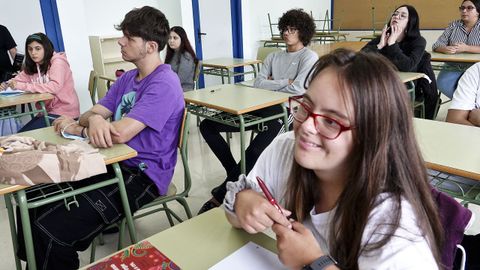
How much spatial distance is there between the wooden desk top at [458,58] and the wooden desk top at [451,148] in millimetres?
2050

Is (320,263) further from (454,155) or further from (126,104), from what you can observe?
(126,104)

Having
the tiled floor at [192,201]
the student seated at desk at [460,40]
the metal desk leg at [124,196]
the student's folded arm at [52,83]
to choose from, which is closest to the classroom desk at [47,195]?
the metal desk leg at [124,196]

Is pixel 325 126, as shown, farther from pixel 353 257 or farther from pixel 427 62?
pixel 427 62

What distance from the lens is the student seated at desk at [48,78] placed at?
3.01 m

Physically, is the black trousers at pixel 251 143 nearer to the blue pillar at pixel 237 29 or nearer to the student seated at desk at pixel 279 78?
the student seated at desk at pixel 279 78

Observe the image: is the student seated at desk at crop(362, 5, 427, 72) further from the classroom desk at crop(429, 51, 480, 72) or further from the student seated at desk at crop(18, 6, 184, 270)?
the student seated at desk at crop(18, 6, 184, 270)

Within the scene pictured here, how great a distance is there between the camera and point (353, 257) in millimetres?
711

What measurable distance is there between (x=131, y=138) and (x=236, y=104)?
0.86m

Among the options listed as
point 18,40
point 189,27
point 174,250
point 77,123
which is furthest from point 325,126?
point 189,27

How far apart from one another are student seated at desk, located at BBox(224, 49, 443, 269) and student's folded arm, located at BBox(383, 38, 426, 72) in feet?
9.13

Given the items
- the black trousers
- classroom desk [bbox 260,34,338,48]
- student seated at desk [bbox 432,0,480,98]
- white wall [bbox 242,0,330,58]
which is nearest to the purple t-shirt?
the black trousers

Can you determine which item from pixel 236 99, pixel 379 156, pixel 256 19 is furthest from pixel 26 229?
pixel 256 19

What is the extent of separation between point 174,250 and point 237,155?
256 centimetres

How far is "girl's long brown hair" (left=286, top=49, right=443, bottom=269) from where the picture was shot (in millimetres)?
709
